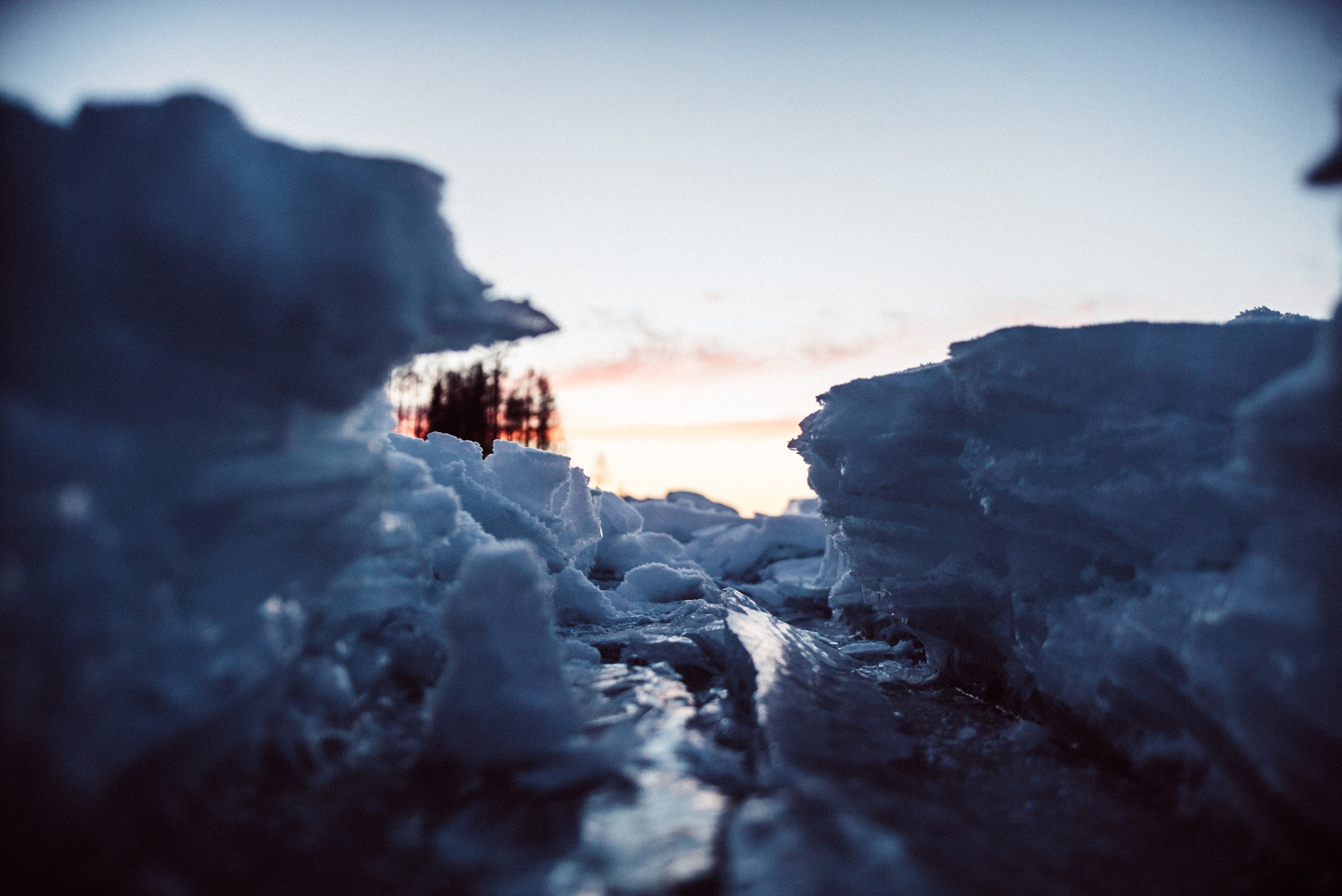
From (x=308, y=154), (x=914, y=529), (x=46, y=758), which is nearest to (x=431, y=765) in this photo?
(x=46, y=758)

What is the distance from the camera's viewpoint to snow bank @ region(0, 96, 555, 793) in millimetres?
2311

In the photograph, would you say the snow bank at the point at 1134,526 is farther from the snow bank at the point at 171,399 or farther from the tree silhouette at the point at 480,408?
the tree silhouette at the point at 480,408

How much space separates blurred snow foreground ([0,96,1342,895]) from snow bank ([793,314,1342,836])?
0.09ft

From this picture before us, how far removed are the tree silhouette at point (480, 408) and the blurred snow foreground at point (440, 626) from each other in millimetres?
32385

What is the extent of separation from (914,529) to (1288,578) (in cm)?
436

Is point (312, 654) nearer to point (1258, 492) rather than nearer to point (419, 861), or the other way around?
point (419, 861)

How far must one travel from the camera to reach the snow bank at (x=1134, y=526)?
3100 millimetres

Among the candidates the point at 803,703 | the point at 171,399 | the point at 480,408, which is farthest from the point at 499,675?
the point at 480,408

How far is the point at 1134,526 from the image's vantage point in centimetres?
484

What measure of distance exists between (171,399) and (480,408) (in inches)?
1457

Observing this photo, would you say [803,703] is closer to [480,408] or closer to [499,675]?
[499,675]

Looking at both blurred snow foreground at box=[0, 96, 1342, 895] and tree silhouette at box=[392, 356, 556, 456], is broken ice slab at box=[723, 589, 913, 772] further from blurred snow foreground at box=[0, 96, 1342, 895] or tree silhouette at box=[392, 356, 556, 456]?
tree silhouette at box=[392, 356, 556, 456]

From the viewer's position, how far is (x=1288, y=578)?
327cm

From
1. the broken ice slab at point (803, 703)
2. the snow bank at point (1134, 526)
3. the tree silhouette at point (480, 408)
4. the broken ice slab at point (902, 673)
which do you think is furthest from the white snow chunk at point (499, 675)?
the tree silhouette at point (480, 408)
